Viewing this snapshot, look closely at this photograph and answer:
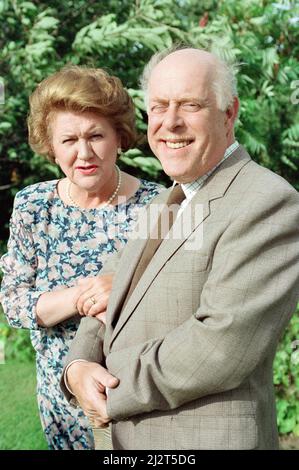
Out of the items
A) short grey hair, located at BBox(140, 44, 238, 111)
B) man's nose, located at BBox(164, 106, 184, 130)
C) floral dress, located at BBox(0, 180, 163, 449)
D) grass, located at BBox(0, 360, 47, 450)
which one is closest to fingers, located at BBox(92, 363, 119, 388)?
floral dress, located at BBox(0, 180, 163, 449)

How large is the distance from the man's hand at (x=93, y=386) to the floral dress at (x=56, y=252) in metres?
0.47

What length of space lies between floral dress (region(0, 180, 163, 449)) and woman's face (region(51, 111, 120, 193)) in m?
0.16

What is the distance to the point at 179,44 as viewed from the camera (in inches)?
86.1

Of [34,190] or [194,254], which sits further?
[34,190]

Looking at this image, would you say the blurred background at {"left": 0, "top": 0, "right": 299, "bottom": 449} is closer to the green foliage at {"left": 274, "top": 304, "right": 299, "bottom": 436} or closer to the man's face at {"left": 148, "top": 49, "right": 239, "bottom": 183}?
the green foliage at {"left": 274, "top": 304, "right": 299, "bottom": 436}

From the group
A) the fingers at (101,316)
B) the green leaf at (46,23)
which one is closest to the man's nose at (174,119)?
the fingers at (101,316)

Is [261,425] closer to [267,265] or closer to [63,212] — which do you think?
[267,265]

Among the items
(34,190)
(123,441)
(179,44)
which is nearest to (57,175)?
(34,190)

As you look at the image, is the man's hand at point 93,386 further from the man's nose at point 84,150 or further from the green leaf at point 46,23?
the green leaf at point 46,23

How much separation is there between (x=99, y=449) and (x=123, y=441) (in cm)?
17

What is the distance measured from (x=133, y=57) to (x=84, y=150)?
110 inches

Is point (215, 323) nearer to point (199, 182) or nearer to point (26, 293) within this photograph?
point (199, 182)

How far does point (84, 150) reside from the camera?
2428mm

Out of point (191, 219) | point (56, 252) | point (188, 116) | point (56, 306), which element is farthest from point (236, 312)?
point (56, 252)
